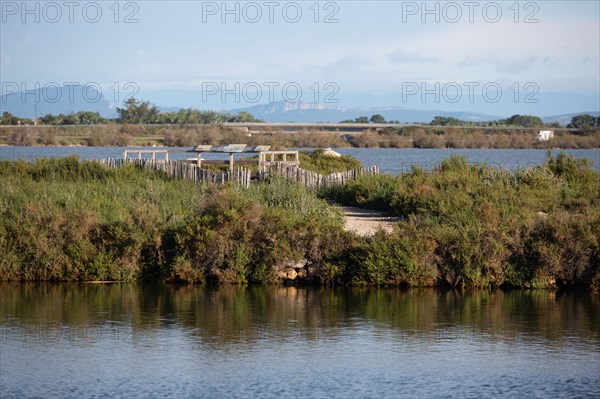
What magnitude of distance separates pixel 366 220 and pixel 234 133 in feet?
247

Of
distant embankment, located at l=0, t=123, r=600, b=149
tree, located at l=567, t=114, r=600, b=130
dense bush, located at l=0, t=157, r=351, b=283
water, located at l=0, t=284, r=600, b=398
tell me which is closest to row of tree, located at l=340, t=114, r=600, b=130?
tree, located at l=567, t=114, r=600, b=130

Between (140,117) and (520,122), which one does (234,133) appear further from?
(520,122)

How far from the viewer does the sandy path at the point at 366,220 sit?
68.6ft

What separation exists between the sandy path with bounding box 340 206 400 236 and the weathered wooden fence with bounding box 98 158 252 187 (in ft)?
10.5

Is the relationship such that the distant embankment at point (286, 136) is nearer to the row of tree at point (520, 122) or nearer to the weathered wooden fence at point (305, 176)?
the row of tree at point (520, 122)

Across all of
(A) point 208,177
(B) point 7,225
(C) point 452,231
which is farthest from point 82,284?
(A) point 208,177

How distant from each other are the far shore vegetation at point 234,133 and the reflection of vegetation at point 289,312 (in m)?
46.4

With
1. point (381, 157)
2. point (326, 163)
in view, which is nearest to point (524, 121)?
point (381, 157)

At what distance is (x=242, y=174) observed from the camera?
27141 mm

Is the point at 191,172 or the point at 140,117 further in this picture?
the point at 140,117

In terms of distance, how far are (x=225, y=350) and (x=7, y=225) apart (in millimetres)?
7454

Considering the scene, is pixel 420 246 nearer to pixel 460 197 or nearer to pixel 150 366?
pixel 460 197

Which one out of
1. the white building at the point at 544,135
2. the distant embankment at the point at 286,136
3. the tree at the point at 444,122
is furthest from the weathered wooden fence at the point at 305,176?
the tree at the point at 444,122

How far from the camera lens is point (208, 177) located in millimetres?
28062
